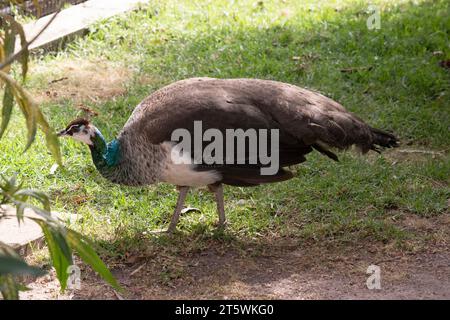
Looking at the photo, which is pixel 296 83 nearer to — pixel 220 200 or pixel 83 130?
pixel 220 200

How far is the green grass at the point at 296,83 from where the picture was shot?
5164 mm

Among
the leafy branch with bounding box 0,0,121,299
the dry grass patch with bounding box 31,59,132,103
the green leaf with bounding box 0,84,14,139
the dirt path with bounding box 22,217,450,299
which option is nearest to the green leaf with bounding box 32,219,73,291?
the leafy branch with bounding box 0,0,121,299

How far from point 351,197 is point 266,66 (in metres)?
2.09

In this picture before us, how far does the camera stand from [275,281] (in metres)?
4.48

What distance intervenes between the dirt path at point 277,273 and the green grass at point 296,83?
16 cm

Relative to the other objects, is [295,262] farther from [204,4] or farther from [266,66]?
[204,4]

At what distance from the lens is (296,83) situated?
687 centimetres

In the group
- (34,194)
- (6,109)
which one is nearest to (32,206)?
(34,194)

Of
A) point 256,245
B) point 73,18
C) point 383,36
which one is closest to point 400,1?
point 383,36

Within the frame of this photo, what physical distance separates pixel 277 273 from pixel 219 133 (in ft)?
2.89

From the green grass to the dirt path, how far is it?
158 millimetres

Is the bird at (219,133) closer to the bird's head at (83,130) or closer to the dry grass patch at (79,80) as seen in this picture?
the bird's head at (83,130)

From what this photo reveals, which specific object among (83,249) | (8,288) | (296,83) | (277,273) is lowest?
(277,273)

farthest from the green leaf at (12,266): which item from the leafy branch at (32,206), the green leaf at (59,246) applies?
the green leaf at (59,246)
